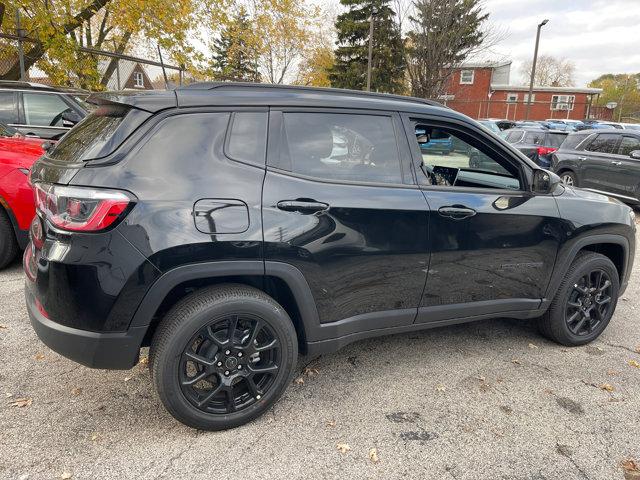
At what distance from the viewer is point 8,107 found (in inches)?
256

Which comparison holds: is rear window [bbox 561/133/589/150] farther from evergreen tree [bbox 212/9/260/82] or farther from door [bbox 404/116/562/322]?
evergreen tree [bbox 212/9/260/82]

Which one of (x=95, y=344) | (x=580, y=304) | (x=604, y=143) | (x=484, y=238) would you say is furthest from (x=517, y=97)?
(x=95, y=344)

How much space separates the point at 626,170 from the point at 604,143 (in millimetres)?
1064

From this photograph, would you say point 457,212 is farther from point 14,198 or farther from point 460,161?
point 14,198

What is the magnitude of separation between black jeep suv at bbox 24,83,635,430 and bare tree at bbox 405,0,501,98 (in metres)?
20.8

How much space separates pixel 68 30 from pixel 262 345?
12586 mm

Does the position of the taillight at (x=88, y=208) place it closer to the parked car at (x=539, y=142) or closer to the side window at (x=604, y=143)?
the side window at (x=604, y=143)

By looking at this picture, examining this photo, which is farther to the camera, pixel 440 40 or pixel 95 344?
pixel 440 40

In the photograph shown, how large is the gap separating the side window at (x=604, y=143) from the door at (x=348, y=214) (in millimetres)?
8592

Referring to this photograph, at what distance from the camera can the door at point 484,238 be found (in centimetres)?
293

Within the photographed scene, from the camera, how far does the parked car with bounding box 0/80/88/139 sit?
21.3ft

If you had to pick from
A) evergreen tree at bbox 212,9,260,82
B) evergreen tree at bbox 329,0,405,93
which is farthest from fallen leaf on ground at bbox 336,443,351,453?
evergreen tree at bbox 329,0,405,93

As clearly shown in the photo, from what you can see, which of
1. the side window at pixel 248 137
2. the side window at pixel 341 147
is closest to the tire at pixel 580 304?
the side window at pixel 341 147

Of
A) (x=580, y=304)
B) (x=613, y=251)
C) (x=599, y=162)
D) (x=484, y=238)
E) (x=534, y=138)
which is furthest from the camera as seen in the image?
(x=534, y=138)
